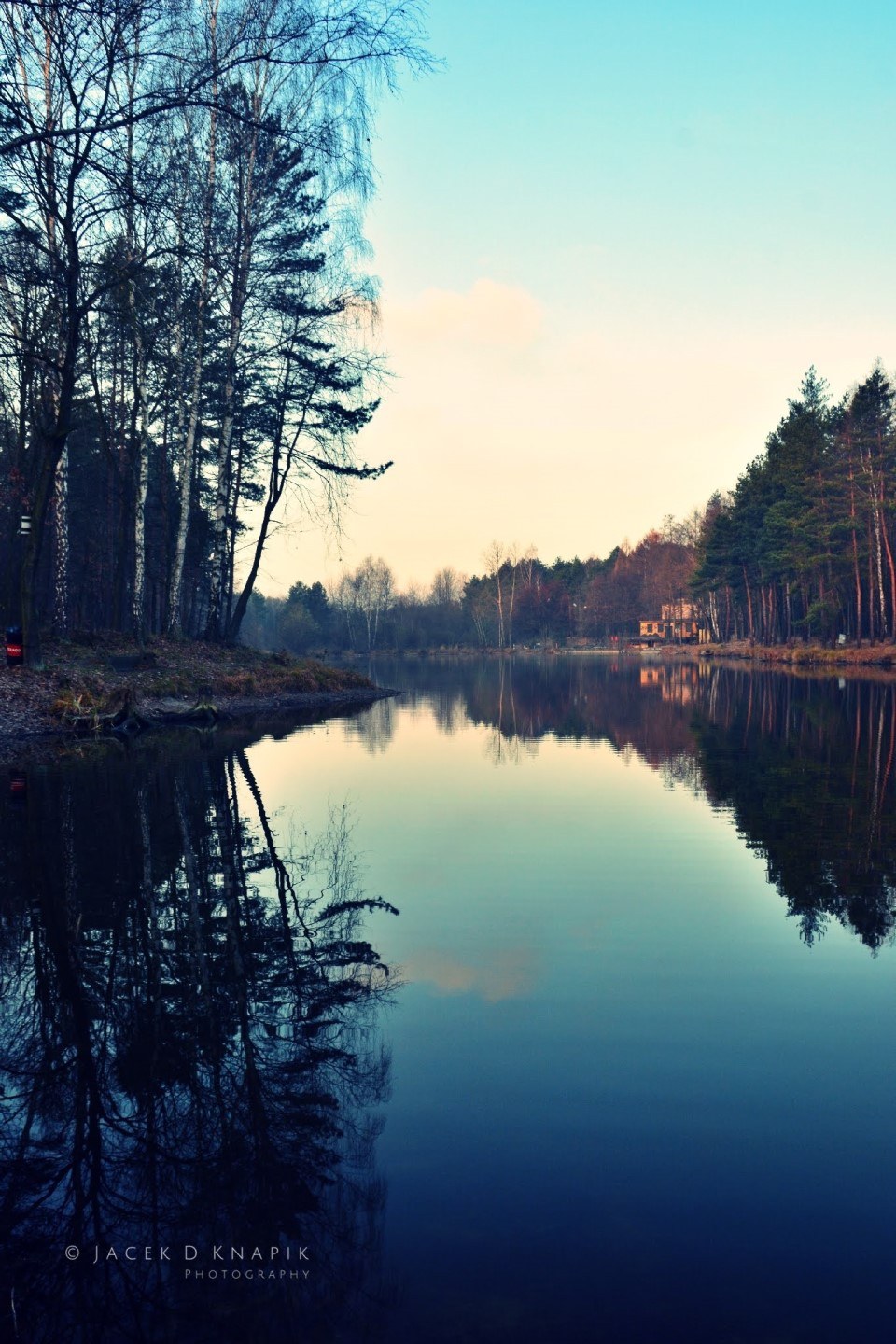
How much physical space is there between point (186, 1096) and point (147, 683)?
2114cm

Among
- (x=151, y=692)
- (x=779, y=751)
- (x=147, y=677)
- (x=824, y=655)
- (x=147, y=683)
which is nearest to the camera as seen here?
(x=779, y=751)

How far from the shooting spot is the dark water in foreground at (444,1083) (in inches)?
131

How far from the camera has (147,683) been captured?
24578 millimetres

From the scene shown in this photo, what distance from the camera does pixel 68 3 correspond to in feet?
30.7

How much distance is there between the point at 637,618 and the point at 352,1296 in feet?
471

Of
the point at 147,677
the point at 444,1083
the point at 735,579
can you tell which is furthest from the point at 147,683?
the point at 735,579

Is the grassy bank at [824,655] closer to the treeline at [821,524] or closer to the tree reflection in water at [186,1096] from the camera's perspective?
the treeline at [821,524]

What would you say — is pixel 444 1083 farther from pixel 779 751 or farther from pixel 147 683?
pixel 147 683

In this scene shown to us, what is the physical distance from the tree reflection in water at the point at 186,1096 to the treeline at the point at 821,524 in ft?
174

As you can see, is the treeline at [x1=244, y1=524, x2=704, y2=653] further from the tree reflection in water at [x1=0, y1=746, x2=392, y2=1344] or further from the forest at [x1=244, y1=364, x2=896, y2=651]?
the tree reflection in water at [x1=0, y1=746, x2=392, y2=1344]

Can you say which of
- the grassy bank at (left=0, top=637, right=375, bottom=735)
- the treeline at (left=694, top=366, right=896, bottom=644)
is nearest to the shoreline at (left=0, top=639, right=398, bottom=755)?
the grassy bank at (left=0, top=637, right=375, bottom=735)

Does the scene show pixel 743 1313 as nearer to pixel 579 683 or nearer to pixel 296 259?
pixel 296 259

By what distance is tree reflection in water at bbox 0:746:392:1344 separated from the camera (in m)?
3.31

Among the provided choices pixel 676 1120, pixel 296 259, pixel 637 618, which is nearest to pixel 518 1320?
pixel 676 1120
